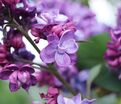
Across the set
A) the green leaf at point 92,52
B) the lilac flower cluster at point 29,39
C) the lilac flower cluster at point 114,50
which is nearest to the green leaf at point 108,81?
the green leaf at point 92,52

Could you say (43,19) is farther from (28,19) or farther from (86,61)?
(86,61)

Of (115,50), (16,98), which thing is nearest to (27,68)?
(115,50)

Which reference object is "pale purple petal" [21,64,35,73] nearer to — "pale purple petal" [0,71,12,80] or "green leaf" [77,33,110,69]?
"pale purple petal" [0,71,12,80]

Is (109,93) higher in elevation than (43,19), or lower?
lower

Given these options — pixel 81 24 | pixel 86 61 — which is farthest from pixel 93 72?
pixel 81 24

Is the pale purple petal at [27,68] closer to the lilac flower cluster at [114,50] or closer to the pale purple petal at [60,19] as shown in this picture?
the pale purple petal at [60,19]

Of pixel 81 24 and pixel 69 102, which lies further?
pixel 81 24
